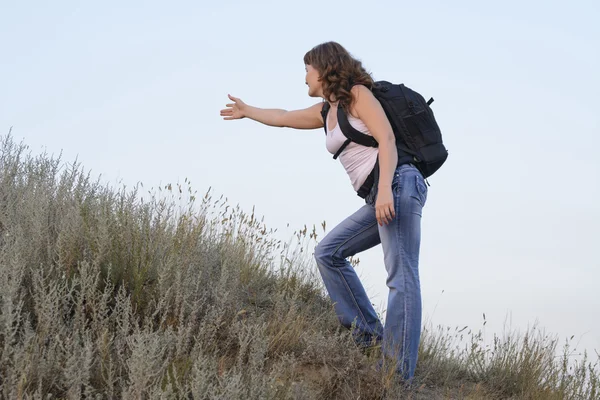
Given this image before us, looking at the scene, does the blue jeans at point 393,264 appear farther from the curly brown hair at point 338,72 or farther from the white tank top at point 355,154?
the curly brown hair at point 338,72

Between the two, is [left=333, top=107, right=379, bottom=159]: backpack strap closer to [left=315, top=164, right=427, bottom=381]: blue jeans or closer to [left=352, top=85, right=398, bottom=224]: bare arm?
[left=352, top=85, right=398, bottom=224]: bare arm

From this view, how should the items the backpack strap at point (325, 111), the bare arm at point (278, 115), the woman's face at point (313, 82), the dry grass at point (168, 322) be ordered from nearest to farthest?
the dry grass at point (168, 322) < the woman's face at point (313, 82) < the backpack strap at point (325, 111) < the bare arm at point (278, 115)

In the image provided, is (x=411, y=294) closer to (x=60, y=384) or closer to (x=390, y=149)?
(x=390, y=149)

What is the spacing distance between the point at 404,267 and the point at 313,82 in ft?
4.85

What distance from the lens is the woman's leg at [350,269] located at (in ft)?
16.7

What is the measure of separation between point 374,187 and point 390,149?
33 cm

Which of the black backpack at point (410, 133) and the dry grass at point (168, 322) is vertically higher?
the black backpack at point (410, 133)

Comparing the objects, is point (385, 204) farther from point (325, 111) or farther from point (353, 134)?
point (325, 111)

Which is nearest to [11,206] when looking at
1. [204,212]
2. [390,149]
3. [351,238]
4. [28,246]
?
[28,246]

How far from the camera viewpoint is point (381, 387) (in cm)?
470

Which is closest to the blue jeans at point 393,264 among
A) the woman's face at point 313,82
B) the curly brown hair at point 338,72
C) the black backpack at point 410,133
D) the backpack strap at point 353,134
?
the black backpack at point 410,133

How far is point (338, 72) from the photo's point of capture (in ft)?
16.0

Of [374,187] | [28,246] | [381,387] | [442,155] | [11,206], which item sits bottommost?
[381,387]

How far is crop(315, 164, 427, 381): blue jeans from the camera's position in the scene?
15.4 feet
